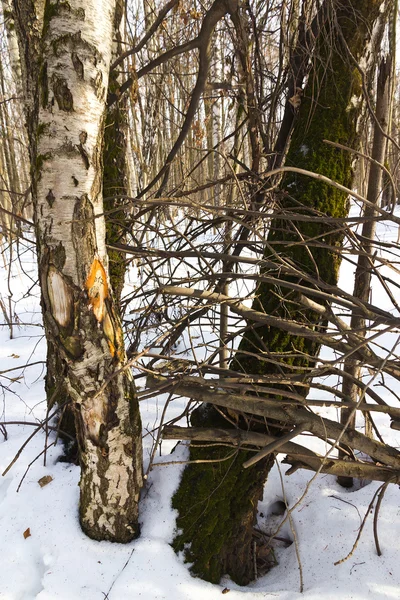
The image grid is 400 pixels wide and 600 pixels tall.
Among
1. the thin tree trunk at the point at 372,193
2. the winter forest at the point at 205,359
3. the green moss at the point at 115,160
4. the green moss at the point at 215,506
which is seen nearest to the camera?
the winter forest at the point at 205,359

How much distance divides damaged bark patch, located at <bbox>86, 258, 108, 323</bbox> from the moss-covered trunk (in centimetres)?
73

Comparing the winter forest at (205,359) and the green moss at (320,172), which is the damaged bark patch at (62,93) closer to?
the winter forest at (205,359)

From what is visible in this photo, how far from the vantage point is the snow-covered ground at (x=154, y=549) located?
166 cm

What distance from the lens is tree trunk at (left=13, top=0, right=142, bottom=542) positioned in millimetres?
1261

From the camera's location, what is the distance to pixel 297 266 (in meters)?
1.97

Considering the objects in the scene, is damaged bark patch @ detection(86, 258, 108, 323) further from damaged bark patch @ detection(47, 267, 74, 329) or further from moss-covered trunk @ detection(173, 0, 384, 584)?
moss-covered trunk @ detection(173, 0, 384, 584)

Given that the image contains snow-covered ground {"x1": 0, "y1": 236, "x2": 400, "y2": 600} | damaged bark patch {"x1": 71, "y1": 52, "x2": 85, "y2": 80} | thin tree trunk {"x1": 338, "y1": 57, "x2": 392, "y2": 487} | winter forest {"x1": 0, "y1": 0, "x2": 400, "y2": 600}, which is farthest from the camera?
thin tree trunk {"x1": 338, "y1": 57, "x2": 392, "y2": 487}

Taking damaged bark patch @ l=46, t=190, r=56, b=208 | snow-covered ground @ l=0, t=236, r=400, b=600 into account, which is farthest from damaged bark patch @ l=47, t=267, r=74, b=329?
snow-covered ground @ l=0, t=236, r=400, b=600

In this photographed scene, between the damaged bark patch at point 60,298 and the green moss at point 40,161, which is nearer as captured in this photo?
the green moss at point 40,161

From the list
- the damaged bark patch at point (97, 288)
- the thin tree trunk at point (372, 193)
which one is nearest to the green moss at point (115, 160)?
the damaged bark patch at point (97, 288)

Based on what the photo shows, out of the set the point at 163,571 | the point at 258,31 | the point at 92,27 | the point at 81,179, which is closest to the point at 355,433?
the point at 163,571

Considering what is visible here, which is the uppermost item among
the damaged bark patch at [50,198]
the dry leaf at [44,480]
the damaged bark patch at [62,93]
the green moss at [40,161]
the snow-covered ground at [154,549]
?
the damaged bark patch at [62,93]

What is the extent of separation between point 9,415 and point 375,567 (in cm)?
255

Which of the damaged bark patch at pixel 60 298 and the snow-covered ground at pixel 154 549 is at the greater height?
the damaged bark patch at pixel 60 298
